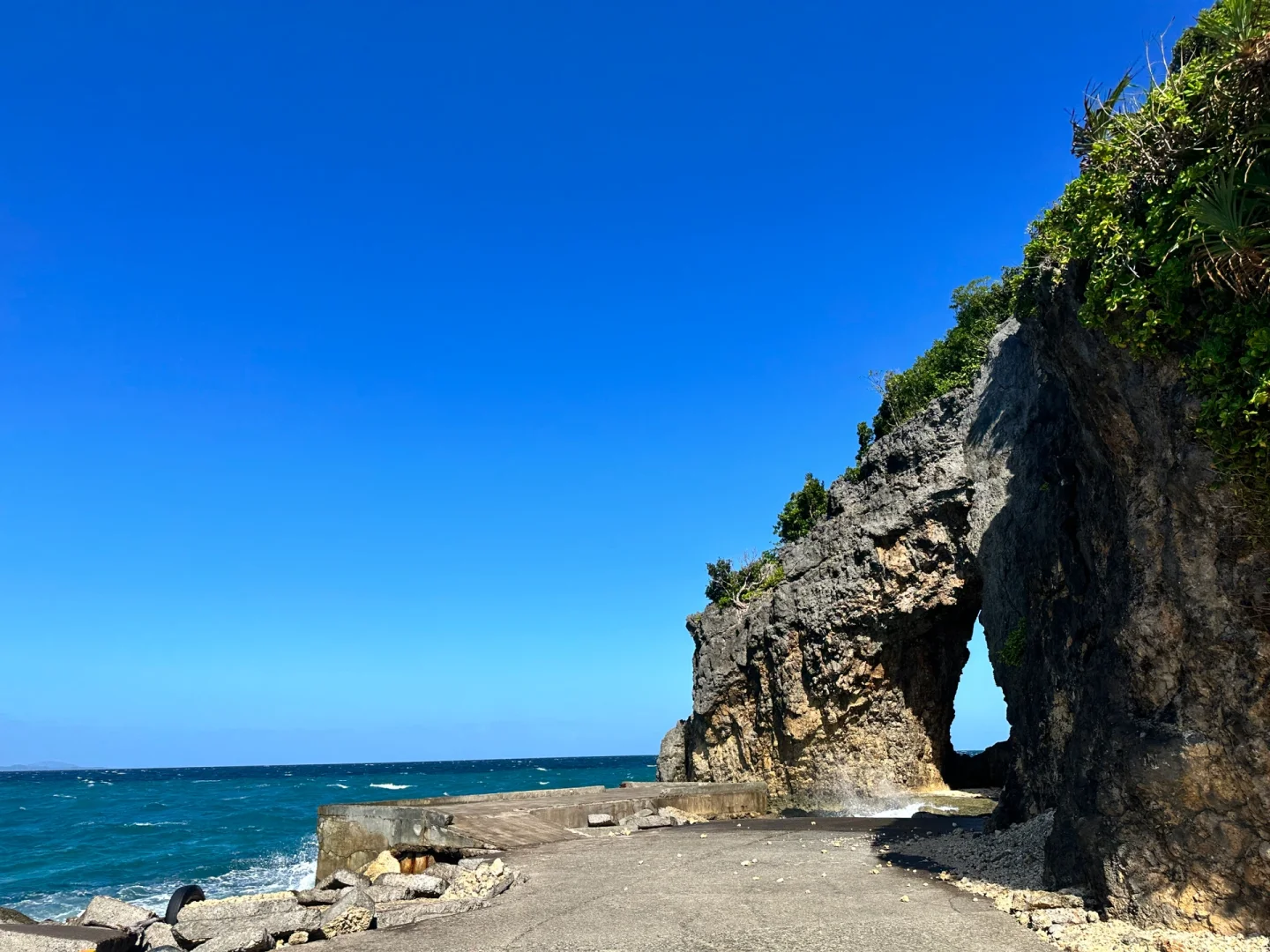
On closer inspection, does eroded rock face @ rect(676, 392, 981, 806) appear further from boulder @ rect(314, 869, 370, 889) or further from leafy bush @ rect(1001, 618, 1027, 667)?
boulder @ rect(314, 869, 370, 889)

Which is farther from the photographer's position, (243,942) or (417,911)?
(417,911)

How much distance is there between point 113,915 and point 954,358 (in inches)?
1072

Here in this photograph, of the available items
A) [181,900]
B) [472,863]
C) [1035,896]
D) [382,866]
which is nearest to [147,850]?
[181,900]

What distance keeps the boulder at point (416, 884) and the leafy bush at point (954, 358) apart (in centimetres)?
2132

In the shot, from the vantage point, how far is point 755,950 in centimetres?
825

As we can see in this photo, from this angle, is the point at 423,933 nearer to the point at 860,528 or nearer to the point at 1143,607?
the point at 1143,607

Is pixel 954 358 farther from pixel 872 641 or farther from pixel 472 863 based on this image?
pixel 472 863

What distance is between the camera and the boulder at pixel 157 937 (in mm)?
10148

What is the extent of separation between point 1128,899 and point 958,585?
1716 centimetres

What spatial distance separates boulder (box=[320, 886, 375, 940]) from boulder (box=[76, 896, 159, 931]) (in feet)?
11.3

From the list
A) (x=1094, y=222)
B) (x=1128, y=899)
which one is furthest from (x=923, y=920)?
(x=1094, y=222)

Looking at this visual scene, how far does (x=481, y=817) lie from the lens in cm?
1706

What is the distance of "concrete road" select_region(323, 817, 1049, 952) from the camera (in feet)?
28.2

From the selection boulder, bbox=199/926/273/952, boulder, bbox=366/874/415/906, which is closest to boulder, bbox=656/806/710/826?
boulder, bbox=366/874/415/906
